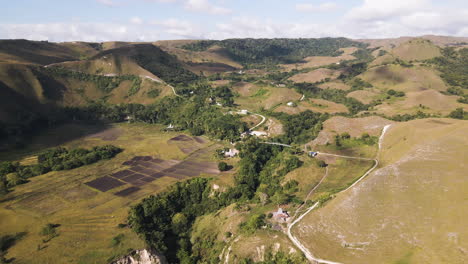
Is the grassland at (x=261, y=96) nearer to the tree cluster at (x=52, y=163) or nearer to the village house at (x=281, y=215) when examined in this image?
the tree cluster at (x=52, y=163)

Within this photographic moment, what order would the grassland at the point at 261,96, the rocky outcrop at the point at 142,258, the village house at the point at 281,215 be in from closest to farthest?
the rocky outcrop at the point at 142,258
the village house at the point at 281,215
the grassland at the point at 261,96

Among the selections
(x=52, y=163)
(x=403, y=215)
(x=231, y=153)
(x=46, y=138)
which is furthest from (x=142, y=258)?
(x=46, y=138)

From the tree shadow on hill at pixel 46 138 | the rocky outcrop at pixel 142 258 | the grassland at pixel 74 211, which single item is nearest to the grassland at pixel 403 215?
the rocky outcrop at pixel 142 258

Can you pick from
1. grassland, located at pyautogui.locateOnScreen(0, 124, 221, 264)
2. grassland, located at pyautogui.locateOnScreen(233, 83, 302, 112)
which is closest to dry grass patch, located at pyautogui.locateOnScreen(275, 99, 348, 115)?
grassland, located at pyautogui.locateOnScreen(233, 83, 302, 112)

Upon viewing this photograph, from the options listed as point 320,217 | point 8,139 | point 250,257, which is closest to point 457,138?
point 320,217

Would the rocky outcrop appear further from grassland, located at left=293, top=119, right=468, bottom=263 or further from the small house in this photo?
the small house

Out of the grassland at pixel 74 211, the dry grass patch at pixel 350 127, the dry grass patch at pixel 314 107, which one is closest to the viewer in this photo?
the grassland at pixel 74 211
